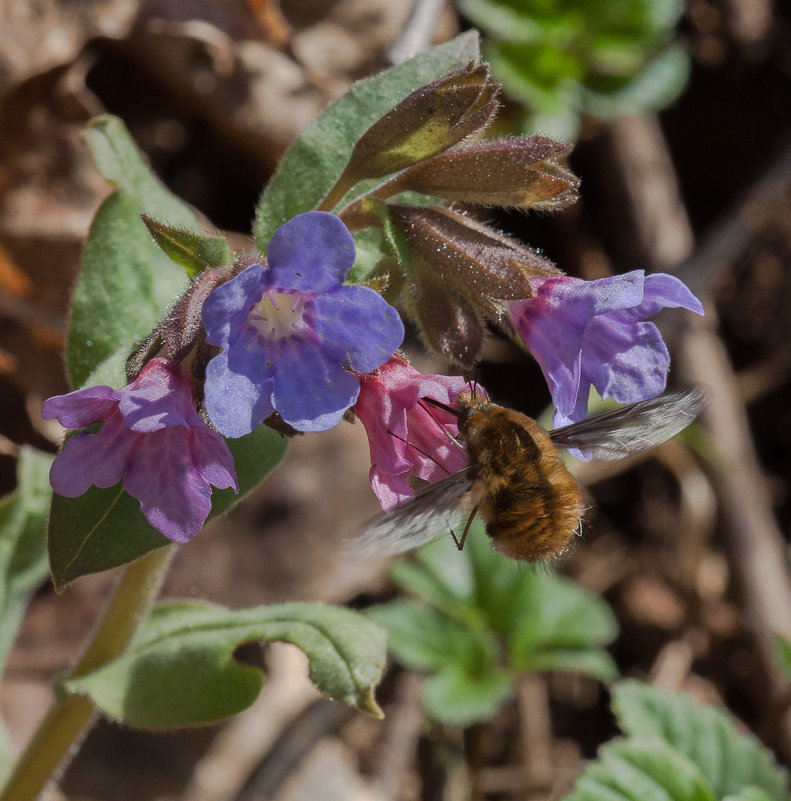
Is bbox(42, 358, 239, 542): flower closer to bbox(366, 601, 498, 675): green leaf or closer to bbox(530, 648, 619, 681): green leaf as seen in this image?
bbox(366, 601, 498, 675): green leaf

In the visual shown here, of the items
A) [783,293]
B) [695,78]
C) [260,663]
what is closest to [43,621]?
[260,663]

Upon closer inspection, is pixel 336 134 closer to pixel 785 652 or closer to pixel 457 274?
pixel 457 274

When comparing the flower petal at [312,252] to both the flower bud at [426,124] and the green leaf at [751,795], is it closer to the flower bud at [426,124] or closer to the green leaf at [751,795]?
the flower bud at [426,124]

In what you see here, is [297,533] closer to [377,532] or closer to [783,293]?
[377,532]

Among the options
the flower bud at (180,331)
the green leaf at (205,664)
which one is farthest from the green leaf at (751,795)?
the flower bud at (180,331)

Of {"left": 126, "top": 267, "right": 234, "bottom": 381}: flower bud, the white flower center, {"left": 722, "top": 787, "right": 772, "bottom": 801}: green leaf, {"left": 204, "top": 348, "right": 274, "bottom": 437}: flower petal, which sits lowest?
{"left": 722, "top": 787, "right": 772, "bottom": 801}: green leaf

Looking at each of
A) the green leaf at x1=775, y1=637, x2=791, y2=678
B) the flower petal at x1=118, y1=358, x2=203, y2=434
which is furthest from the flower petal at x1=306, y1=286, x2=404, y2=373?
the green leaf at x1=775, y1=637, x2=791, y2=678
